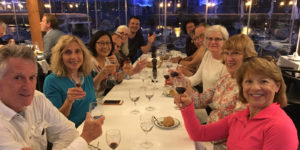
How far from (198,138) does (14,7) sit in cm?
800

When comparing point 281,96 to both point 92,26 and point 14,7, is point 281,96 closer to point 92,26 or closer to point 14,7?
point 92,26

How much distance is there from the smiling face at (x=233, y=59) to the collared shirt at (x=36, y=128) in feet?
4.09

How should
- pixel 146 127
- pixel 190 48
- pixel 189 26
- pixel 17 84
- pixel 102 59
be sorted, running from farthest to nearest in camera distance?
pixel 189 26 < pixel 190 48 < pixel 102 59 < pixel 146 127 < pixel 17 84

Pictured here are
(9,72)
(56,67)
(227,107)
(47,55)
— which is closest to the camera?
(9,72)

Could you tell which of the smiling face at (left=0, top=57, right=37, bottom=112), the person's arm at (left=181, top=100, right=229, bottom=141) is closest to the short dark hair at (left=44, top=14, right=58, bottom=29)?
the smiling face at (left=0, top=57, right=37, bottom=112)

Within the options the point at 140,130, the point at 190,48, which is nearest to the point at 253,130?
the point at 140,130

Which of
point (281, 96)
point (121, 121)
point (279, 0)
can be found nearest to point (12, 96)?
point (121, 121)

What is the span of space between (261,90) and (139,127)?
2.58ft

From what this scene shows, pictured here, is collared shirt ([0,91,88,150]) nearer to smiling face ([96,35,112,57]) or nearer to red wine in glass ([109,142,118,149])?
red wine in glass ([109,142,118,149])

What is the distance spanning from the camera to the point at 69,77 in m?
1.97

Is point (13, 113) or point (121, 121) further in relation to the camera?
point (121, 121)

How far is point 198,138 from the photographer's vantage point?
145cm

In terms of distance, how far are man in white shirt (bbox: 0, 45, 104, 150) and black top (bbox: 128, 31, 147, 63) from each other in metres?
3.61

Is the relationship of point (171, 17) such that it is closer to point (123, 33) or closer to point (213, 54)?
point (123, 33)
